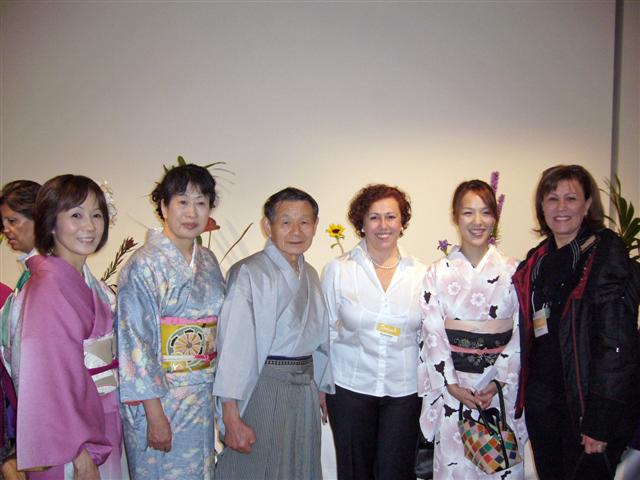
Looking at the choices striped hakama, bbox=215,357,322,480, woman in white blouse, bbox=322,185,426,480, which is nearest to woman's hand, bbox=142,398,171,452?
striped hakama, bbox=215,357,322,480

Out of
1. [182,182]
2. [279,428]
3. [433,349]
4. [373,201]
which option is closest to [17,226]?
[182,182]

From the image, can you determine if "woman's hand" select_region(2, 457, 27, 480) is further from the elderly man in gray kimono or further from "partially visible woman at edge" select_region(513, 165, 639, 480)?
"partially visible woman at edge" select_region(513, 165, 639, 480)

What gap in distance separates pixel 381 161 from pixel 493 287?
152cm

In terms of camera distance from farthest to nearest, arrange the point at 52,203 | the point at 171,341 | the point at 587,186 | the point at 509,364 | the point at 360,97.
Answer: the point at 360,97, the point at 509,364, the point at 587,186, the point at 171,341, the point at 52,203

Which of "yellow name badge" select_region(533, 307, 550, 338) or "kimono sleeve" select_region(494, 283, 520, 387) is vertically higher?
"yellow name badge" select_region(533, 307, 550, 338)

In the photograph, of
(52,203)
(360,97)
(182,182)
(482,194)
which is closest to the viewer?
(52,203)

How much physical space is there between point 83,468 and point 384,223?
1.61m

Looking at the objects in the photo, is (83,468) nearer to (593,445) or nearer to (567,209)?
(593,445)

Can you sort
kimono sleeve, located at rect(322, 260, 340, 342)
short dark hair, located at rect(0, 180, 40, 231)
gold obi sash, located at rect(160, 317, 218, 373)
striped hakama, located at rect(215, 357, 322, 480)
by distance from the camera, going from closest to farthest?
gold obi sash, located at rect(160, 317, 218, 373) → striped hakama, located at rect(215, 357, 322, 480) → short dark hair, located at rect(0, 180, 40, 231) → kimono sleeve, located at rect(322, 260, 340, 342)

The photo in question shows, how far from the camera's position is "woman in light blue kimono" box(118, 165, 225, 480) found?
1.53m

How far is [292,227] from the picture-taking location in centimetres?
192

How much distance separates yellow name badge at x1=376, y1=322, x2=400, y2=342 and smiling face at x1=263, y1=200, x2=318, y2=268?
21.6 inches

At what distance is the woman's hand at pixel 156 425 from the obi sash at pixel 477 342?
4.30ft

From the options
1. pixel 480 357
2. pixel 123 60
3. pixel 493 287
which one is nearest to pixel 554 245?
pixel 493 287
